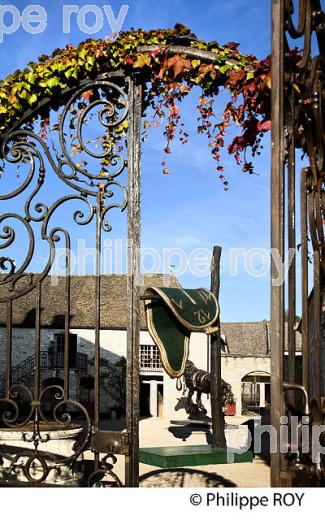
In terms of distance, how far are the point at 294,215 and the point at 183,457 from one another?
250 inches

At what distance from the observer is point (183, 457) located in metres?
8.85

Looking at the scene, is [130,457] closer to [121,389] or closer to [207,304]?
[207,304]

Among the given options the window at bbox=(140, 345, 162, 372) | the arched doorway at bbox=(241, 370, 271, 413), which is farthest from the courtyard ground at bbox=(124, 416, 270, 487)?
the arched doorway at bbox=(241, 370, 271, 413)

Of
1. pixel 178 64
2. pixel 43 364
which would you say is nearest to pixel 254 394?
pixel 43 364

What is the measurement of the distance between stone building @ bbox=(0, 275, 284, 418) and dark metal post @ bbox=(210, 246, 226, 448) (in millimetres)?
14395

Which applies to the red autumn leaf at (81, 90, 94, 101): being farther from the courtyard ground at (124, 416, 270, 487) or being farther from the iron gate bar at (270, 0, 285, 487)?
the courtyard ground at (124, 416, 270, 487)

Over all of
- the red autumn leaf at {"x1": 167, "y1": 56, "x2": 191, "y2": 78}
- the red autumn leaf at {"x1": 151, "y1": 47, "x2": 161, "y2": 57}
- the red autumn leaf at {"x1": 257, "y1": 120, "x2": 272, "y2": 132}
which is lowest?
the red autumn leaf at {"x1": 257, "y1": 120, "x2": 272, "y2": 132}

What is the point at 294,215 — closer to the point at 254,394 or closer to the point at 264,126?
the point at 264,126

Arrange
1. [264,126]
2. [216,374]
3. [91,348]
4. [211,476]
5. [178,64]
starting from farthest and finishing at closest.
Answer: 1. [91,348]
2. [216,374]
3. [211,476]
4. [178,64]
5. [264,126]

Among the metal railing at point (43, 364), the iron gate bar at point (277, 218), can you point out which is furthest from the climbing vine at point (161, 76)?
the metal railing at point (43, 364)

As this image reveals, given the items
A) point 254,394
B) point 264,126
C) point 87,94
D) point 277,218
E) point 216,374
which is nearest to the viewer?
point 277,218

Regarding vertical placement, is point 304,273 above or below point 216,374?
above

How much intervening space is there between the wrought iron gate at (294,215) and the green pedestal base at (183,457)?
5371mm

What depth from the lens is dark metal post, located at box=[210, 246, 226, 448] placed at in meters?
11.3
